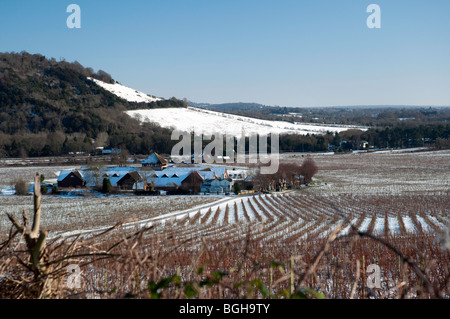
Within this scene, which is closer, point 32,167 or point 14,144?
point 32,167

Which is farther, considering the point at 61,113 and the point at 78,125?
the point at 61,113

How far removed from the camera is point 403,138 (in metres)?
92.9

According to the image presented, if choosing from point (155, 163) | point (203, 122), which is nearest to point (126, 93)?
point (203, 122)

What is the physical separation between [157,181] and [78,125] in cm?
6145

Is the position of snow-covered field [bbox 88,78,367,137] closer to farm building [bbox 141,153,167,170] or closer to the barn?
farm building [bbox 141,153,167,170]

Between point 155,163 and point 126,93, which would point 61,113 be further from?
point 155,163

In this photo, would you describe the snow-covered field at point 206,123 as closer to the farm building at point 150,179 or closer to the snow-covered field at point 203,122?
the snow-covered field at point 203,122

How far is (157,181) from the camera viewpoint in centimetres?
4506

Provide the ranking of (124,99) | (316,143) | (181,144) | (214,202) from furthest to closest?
(124,99)
(316,143)
(181,144)
(214,202)

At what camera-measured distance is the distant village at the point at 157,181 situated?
142 ft

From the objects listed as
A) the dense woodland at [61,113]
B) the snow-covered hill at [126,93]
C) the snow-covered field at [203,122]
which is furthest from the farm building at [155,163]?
the snow-covered hill at [126,93]

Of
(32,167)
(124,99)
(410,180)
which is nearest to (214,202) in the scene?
(410,180)
